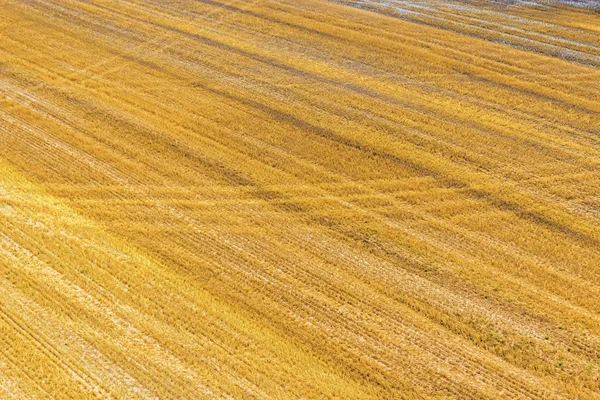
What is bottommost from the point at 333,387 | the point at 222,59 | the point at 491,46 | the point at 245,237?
the point at 333,387

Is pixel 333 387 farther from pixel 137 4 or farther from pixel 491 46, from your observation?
pixel 137 4

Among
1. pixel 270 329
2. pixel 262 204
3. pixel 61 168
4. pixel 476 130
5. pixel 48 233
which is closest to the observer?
pixel 270 329

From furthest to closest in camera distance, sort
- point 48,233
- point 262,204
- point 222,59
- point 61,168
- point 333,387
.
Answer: point 222,59
point 61,168
point 262,204
point 48,233
point 333,387

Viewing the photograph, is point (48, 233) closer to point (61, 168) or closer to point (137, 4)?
point (61, 168)

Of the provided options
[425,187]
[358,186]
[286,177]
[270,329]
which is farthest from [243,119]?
[270,329]

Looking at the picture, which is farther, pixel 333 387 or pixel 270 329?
pixel 270 329

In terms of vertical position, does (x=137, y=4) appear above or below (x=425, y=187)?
above

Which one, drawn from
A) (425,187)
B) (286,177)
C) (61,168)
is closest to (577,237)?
(425,187)
